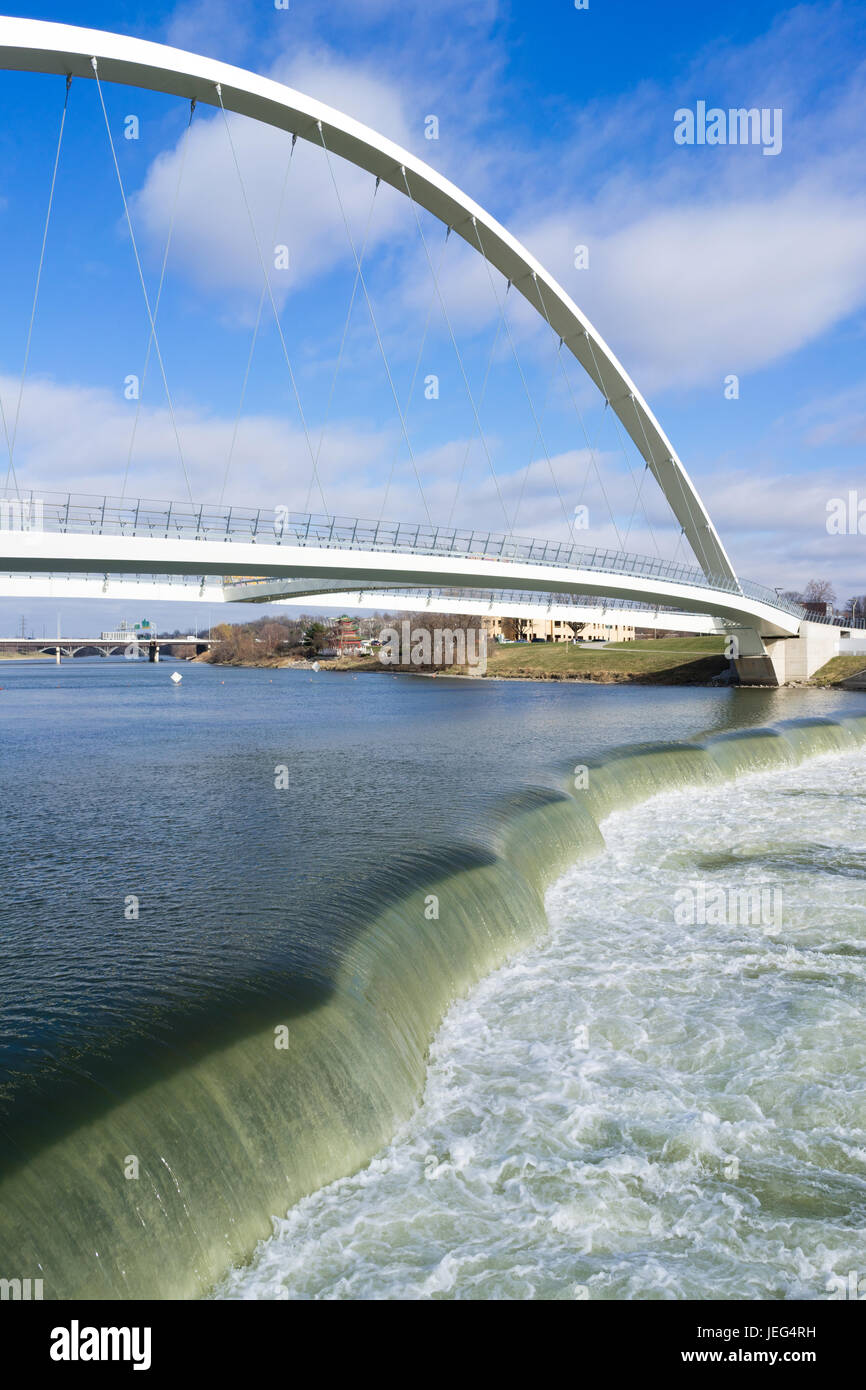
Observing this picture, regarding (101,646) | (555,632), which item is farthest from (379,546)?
(101,646)

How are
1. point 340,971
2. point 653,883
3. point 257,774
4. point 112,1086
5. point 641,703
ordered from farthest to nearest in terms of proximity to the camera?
point 641,703 → point 257,774 → point 653,883 → point 340,971 → point 112,1086

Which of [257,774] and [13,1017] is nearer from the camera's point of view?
[13,1017]

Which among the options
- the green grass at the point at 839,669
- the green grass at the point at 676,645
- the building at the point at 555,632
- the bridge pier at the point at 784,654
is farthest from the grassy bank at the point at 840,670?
the building at the point at 555,632

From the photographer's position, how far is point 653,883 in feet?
33.4

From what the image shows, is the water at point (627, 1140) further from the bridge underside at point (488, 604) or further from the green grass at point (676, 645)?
the green grass at point (676, 645)

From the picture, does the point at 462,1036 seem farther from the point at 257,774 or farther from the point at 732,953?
the point at 257,774

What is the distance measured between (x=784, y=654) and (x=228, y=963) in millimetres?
49735

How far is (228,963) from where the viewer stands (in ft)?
20.8

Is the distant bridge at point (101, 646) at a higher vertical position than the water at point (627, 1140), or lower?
higher

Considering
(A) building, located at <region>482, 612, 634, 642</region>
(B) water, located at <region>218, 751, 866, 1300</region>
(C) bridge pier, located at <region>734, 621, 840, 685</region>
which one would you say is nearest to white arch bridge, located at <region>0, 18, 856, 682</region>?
(C) bridge pier, located at <region>734, 621, 840, 685</region>

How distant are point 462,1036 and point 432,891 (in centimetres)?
168

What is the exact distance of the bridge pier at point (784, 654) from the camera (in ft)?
163

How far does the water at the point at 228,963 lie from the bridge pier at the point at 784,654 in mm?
34831

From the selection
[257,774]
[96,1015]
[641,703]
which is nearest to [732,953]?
[96,1015]
